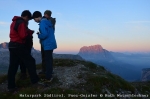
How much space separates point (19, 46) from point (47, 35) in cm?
186

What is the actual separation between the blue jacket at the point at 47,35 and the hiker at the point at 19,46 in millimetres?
985

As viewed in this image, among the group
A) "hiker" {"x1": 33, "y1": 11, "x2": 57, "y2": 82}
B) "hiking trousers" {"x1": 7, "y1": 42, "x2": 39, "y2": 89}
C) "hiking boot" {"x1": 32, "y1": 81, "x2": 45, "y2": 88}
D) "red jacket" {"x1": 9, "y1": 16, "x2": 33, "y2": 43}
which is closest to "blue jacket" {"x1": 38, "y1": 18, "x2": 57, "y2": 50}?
"hiker" {"x1": 33, "y1": 11, "x2": 57, "y2": 82}

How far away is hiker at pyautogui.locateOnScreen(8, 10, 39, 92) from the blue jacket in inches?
38.8

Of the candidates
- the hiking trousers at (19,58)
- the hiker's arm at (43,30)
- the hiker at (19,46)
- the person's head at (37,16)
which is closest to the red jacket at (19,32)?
the hiker at (19,46)

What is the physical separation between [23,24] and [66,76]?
5.71 meters

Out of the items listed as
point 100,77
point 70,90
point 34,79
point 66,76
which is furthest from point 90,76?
point 34,79

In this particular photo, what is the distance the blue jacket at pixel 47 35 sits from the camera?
1308cm

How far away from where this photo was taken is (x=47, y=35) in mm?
13203

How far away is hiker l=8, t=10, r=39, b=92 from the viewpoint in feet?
42.0

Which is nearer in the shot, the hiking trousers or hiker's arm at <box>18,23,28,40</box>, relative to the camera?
hiker's arm at <box>18,23,28,40</box>

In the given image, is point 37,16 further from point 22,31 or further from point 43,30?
point 22,31

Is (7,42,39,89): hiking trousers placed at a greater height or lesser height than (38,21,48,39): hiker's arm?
lesser

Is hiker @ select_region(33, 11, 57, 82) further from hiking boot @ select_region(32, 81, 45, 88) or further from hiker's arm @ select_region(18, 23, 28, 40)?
hiker's arm @ select_region(18, 23, 28, 40)

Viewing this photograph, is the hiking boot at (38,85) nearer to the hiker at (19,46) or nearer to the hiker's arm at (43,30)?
the hiker at (19,46)
